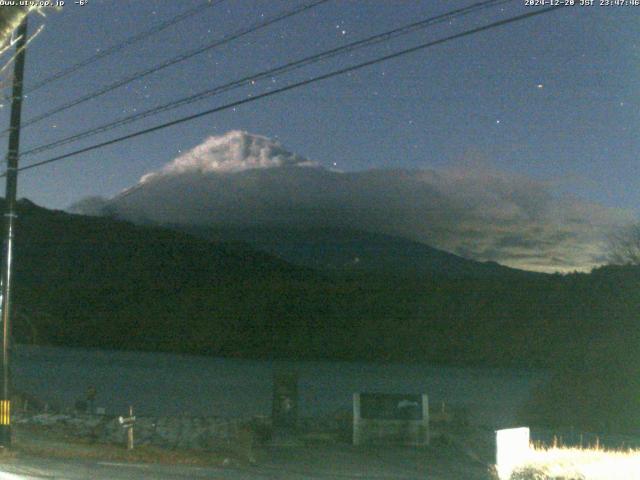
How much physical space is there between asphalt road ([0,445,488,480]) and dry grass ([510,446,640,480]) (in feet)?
5.21

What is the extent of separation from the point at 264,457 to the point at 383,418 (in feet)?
11.5

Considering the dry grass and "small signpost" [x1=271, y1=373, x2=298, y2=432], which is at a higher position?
"small signpost" [x1=271, y1=373, x2=298, y2=432]

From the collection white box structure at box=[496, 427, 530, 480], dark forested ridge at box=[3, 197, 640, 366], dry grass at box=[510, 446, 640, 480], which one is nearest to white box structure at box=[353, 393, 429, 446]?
dry grass at box=[510, 446, 640, 480]

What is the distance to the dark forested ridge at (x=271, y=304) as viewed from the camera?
4862 cm

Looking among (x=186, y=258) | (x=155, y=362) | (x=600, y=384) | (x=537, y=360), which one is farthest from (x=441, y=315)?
(x=186, y=258)

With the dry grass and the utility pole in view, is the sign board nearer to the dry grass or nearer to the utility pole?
the dry grass

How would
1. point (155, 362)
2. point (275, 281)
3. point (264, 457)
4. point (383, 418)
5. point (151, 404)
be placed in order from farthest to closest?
point (275, 281), point (155, 362), point (151, 404), point (383, 418), point (264, 457)

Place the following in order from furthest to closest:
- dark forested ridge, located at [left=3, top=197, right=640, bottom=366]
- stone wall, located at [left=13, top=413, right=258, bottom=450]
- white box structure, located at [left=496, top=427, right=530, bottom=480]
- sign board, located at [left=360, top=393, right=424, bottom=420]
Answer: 1. dark forested ridge, located at [left=3, top=197, right=640, bottom=366]
2. sign board, located at [left=360, top=393, right=424, bottom=420]
3. stone wall, located at [left=13, top=413, right=258, bottom=450]
4. white box structure, located at [left=496, top=427, right=530, bottom=480]

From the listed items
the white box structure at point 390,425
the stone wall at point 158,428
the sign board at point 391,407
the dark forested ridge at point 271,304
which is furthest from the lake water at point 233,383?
the stone wall at point 158,428

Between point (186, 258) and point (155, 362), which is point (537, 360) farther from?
point (186, 258)

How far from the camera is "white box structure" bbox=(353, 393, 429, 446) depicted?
1983 cm

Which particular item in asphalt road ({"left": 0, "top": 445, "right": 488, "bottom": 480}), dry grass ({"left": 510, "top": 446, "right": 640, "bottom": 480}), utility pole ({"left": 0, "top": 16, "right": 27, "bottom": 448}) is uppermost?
utility pole ({"left": 0, "top": 16, "right": 27, "bottom": 448})

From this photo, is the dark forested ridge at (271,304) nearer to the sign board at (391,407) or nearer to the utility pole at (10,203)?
the sign board at (391,407)

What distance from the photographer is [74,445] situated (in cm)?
1766
